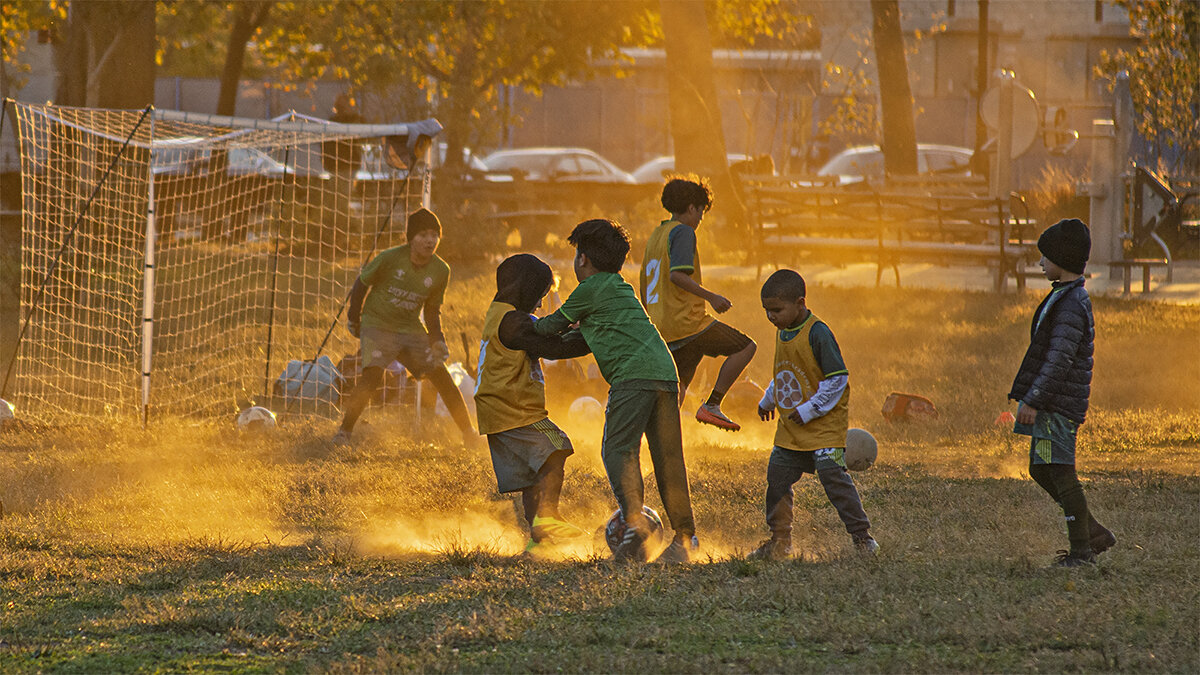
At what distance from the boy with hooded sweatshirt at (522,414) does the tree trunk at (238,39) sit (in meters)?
19.7

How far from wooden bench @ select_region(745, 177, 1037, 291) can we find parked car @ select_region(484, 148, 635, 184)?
1075 cm

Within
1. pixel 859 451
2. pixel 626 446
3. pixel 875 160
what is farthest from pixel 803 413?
pixel 875 160

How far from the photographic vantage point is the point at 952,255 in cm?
1758

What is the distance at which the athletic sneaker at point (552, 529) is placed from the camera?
643cm

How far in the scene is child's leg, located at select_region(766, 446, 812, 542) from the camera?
641 cm

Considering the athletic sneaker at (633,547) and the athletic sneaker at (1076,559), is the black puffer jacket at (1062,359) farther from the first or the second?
the athletic sneaker at (633,547)

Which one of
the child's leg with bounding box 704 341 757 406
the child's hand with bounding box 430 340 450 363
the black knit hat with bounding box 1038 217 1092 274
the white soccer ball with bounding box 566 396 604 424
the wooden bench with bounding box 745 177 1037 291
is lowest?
the white soccer ball with bounding box 566 396 604 424

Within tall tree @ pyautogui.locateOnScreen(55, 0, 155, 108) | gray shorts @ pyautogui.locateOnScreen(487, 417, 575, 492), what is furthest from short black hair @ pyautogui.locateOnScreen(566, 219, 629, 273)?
tall tree @ pyautogui.locateOnScreen(55, 0, 155, 108)

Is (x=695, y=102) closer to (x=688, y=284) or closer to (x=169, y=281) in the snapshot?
(x=169, y=281)

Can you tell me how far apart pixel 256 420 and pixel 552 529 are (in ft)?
15.3

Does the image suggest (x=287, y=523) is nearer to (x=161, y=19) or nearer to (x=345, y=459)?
(x=345, y=459)

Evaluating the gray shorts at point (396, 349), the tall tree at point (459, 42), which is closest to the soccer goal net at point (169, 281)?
the gray shorts at point (396, 349)

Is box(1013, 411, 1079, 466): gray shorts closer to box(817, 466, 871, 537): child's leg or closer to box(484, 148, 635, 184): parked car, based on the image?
box(817, 466, 871, 537): child's leg

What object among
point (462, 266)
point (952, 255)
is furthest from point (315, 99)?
point (952, 255)
